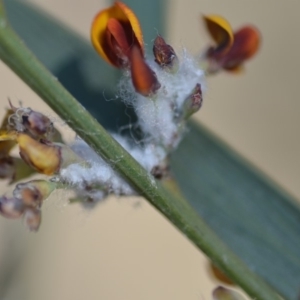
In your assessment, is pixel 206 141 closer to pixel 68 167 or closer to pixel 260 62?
A: pixel 68 167

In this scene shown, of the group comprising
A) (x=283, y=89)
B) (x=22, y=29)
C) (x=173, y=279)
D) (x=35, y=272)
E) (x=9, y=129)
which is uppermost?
(x=22, y=29)

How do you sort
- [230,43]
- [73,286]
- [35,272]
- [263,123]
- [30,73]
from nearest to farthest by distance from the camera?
[30,73], [230,43], [35,272], [73,286], [263,123]

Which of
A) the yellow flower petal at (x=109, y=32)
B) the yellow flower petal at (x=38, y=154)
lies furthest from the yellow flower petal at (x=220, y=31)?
the yellow flower petal at (x=38, y=154)

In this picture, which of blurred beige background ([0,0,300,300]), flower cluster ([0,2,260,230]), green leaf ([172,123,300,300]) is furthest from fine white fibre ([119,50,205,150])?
blurred beige background ([0,0,300,300])

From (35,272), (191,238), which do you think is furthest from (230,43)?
(35,272)

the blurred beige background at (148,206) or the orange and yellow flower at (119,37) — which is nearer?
the orange and yellow flower at (119,37)

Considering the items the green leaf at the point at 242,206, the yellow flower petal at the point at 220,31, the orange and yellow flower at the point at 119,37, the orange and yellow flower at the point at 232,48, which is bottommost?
the green leaf at the point at 242,206

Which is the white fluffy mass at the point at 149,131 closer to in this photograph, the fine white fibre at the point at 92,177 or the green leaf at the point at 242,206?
the fine white fibre at the point at 92,177

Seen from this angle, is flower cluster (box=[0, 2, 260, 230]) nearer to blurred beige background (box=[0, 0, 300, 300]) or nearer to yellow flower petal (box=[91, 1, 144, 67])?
yellow flower petal (box=[91, 1, 144, 67])
